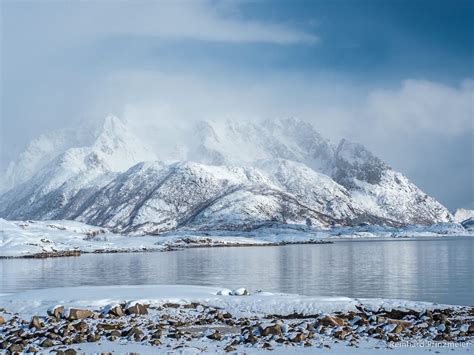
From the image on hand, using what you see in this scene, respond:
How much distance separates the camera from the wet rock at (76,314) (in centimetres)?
3212

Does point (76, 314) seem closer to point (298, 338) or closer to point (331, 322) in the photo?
point (298, 338)

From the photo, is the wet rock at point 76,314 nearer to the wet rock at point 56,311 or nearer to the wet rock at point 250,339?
the wet rock at point 56,311

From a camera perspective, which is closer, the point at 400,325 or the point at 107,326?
the point at 400,325

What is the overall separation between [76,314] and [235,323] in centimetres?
918

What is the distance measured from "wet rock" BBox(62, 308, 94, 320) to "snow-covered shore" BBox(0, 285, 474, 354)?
0.08 metres

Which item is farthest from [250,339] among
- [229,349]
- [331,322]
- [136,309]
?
[136,309]

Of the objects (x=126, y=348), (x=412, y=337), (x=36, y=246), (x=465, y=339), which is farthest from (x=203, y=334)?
(x=36, y=246)

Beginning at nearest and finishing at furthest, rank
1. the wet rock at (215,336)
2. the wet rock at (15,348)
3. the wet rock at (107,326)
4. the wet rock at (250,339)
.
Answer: the wet rock at (15,348) → the wet rock at (250,339) → the wet rock at (215,336) → the wet rock at (107,326)

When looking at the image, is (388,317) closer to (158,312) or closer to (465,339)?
(465,339)

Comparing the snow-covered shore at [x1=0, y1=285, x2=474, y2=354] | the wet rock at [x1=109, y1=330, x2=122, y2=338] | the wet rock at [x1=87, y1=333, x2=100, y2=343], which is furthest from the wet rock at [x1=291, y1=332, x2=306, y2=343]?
the wet rock at [x1=87, y1=333, x2=100, y2=343]

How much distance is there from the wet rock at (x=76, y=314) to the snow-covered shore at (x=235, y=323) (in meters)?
0.08

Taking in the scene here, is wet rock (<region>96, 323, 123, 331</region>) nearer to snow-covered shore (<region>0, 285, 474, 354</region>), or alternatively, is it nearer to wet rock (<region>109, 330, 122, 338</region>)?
snow-covered shore (<region>0, 285, 474, 354</region>)

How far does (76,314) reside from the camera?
106ft

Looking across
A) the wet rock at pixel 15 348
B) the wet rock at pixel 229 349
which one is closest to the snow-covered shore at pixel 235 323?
the wet rock at pixel 229 349
